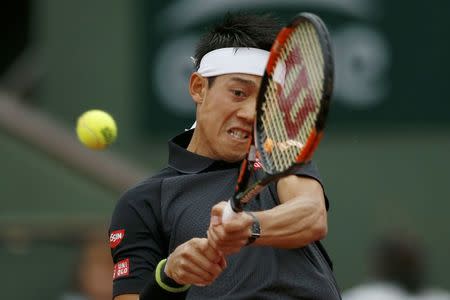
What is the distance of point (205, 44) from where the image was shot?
4.50 meters

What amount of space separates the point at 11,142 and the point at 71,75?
3.68 feet

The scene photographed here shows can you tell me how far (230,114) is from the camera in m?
4.23

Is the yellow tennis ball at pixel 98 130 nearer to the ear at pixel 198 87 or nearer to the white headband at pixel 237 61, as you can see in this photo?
the ear at pixel 198 87

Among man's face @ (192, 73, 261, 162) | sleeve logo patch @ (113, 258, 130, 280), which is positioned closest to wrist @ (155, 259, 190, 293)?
sleeve logo patch @ (113, 258, 130, 280)

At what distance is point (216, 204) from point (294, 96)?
446 mm

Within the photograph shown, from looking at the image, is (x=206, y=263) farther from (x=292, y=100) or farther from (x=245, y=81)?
(x=245, y=81)

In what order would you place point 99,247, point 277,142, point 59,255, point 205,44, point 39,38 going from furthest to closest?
point 39,38 < point 59,255 < point 99,247 < point 205,44 < point 277,142

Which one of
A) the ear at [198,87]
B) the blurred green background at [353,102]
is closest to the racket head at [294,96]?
the ear at [198,87]

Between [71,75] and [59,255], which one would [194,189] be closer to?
[59,255]

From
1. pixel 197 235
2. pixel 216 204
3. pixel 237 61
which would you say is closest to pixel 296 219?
pixel 216 204

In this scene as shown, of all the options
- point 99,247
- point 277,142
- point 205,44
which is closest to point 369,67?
point 99,247

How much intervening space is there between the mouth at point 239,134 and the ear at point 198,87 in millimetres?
213

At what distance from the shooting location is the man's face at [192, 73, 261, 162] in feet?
13.8

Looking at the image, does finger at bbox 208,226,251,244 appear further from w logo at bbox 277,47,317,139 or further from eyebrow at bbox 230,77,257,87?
eyebrow at bbox 230,77,257,87
